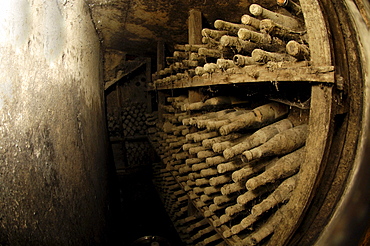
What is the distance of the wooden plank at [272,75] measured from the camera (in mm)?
859

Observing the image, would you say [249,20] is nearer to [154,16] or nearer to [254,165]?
[254,165]

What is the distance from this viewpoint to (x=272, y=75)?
1.09 meters

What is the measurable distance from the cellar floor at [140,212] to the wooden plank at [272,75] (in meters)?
3.24

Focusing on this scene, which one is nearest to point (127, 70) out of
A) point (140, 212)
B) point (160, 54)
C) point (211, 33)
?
point (160, 54)

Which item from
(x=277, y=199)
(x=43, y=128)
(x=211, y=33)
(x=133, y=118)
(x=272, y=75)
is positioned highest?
(x=211, y=33)

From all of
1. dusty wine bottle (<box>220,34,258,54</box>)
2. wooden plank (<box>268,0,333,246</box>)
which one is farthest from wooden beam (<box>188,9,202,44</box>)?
wooden plank (<box>268,0,333,246</box>)

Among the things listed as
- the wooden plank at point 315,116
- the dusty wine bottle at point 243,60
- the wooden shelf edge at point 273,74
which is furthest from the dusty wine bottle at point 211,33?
the wooden plank at point 315,116

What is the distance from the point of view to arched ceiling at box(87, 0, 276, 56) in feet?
7.50

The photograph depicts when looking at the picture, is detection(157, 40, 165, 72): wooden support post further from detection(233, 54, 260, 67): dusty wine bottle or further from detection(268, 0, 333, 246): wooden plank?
detection(268, 0, 333, 246): wooden plank

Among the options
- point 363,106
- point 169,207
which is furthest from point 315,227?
point 169,207

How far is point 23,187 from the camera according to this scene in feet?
3.99

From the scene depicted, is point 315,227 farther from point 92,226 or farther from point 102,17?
point 102,17

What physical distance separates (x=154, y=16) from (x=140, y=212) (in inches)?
153

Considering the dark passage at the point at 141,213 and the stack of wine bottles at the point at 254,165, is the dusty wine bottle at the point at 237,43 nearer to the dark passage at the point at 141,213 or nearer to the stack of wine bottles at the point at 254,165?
the stack of wine bottles at the point at 254,165
